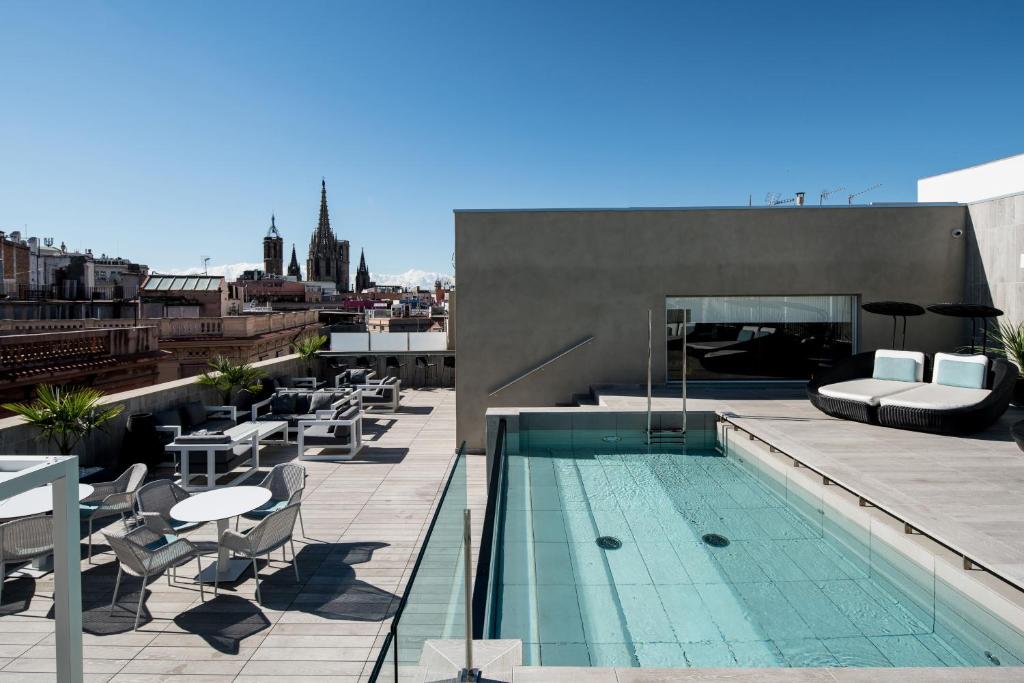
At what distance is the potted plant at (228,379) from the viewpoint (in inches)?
375

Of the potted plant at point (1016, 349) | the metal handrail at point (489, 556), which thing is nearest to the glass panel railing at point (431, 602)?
the metal handrail at point (489, 556)

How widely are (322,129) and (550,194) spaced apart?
11160 mm

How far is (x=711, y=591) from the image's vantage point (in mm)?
3779

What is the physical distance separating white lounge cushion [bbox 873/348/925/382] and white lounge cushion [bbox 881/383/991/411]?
0.48m

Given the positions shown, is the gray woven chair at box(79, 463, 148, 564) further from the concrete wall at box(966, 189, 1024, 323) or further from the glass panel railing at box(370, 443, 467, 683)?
the concrete wall at box(966, 189, 1024, 323)

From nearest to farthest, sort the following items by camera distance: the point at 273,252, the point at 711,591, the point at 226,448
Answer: the point at 711,591 → the point at 226,448 → the point at 273,252

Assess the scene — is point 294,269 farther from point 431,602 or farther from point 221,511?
point 431,602

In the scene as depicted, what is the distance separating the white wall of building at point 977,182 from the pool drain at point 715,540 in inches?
446

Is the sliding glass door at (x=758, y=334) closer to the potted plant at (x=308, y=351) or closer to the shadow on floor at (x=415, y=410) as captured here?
the shadow on floor at (x=415, y=410)

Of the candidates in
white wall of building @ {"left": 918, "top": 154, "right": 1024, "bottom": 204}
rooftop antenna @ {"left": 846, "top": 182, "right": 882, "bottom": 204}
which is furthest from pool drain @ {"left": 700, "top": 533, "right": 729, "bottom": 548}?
white wall of building @ {"left": 918, "top": 154, "right": 1024, "bottom": 204}

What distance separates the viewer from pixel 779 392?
9719 millimetres

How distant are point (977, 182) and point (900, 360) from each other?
9709 millimetres

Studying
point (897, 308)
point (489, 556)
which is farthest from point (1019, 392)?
point (489, 556)

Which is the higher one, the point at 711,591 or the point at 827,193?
the point at 827,193
